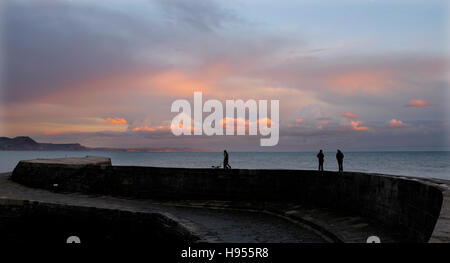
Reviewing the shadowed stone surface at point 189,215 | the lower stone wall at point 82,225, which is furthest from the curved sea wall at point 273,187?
the lower stone wall at point 82,225

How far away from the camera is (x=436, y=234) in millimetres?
4656

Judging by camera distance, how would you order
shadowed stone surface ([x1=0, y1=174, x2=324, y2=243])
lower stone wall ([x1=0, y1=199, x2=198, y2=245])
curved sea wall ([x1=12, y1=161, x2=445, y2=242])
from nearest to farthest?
curved sea wall ([x1=12, y1=161, x2=445, y2=242]) → shadowed stone surface ([x1=0, y1=174, x2=324, y2=243]) → lower stone wall ([x1=0, y1=199, x2=198, y2=245])

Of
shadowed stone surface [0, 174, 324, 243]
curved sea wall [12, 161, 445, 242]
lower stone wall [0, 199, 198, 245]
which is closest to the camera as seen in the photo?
curved sea wall [12, 161, 445, 242]

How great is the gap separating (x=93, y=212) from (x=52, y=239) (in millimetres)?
2979

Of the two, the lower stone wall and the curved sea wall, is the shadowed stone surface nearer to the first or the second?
the lower stone wall

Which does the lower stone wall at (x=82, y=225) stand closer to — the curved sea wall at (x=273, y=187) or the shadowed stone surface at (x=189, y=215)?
the shadowed stone surface at (x=189, y=215)


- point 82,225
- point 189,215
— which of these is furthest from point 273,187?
point 82,225

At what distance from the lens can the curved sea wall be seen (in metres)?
8.26

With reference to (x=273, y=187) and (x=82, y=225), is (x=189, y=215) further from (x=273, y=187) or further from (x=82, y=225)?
(x=82, y=225)

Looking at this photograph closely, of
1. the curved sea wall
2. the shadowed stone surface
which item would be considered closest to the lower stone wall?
the shadowed stone surface

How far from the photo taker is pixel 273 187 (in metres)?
14.5

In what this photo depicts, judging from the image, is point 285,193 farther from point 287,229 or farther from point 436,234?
point 436,234

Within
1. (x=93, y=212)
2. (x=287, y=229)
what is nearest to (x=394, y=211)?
(x=287, y=229)
